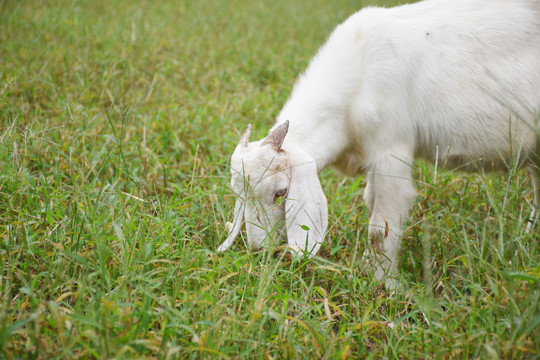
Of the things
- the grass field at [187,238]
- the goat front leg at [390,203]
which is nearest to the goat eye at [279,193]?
the grass field at [187,238]

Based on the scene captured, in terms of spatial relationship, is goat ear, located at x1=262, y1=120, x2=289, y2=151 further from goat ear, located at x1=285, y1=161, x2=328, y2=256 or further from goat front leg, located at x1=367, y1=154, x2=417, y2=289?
goat front leg, located at x1=367, y1=154, x2=417, y2=289

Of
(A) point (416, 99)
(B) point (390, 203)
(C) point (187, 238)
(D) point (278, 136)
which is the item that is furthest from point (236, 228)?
(A) point (416, 99)

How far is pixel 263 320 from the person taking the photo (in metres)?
1.78

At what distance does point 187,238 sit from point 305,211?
65 centimetres

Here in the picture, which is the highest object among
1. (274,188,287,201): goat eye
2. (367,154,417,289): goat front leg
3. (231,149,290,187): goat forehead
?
(231,149,290,187): goat forehead

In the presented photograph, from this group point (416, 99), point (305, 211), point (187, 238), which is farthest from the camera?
point (416, 99)

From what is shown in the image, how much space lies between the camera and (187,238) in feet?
8.02

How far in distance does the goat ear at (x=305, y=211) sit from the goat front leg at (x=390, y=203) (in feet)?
1.35

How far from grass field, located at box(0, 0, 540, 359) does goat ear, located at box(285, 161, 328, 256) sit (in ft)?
0.37

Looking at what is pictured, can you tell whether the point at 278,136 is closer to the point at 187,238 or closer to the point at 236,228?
the point at 236,228

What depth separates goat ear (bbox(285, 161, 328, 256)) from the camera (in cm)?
227

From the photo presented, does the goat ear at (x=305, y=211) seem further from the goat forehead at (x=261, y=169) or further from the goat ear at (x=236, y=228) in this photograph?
the goat ear at (x=236, y=228)

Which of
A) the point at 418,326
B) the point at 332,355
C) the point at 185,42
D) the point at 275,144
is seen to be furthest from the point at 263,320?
the point at 185,42

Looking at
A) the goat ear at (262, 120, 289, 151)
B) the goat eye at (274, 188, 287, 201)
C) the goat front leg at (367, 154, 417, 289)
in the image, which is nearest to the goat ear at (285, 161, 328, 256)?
the goat eye at (274, 188, 287, 201)
